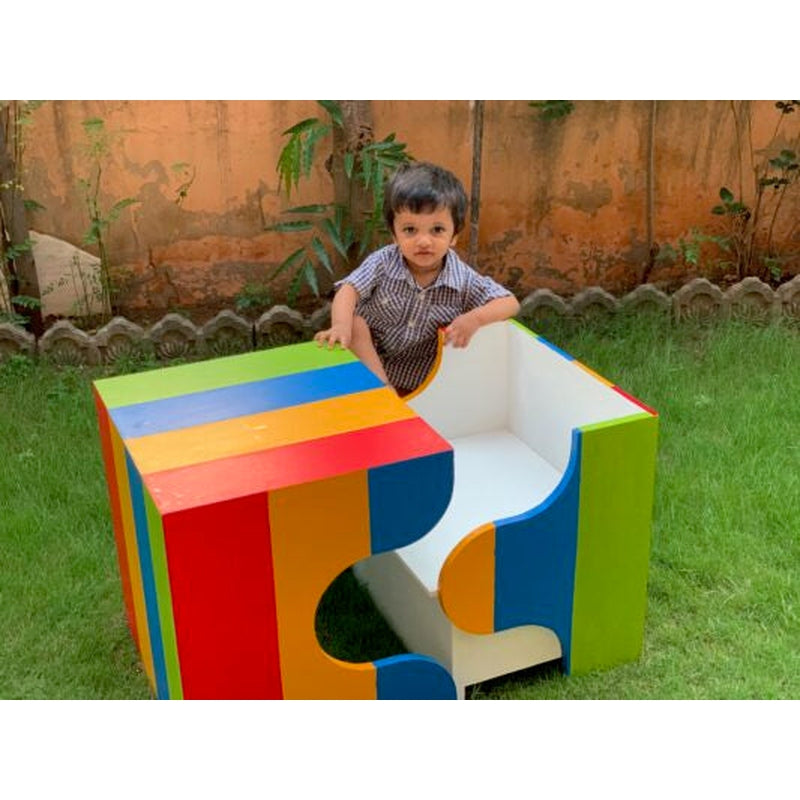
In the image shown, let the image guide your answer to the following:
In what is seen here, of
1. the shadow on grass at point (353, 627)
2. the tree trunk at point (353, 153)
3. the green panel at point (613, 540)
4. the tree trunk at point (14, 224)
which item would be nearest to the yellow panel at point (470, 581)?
the green panel at point (613, 540)

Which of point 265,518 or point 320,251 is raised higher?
point 265,518

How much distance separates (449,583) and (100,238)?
2.48 meters

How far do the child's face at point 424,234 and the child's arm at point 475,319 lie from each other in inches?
7.1

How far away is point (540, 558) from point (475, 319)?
84cm

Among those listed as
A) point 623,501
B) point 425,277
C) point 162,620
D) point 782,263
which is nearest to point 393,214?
point 425,277

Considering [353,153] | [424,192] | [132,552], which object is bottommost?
[132,552]

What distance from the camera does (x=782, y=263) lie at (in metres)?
4.83

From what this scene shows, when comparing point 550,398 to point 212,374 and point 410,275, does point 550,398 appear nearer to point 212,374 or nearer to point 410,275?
point 410,275

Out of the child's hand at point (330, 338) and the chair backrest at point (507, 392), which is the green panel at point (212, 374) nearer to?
the child's hand at point (330, 338)

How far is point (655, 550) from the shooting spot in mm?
3129

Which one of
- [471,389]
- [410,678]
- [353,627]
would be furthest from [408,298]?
[410,678]

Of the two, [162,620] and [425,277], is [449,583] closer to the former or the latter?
[162,620]

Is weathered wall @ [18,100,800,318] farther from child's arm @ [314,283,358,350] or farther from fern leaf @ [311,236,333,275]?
child's arm @ [314,283,358,350]

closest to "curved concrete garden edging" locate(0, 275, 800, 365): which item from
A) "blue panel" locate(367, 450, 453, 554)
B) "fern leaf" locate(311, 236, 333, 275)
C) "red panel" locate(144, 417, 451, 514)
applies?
"fern leaf" locate(311, 236, 333, 275)
